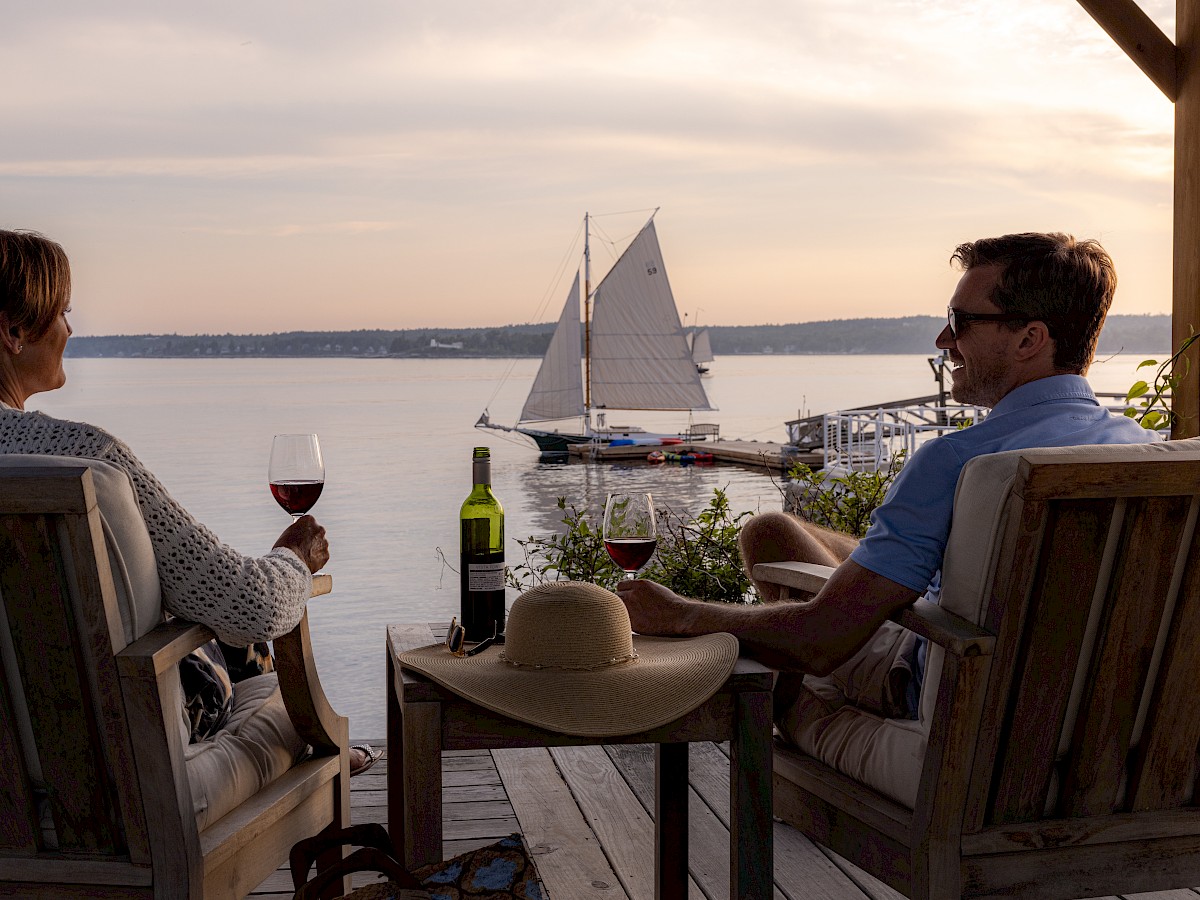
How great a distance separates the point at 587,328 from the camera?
29.8 m

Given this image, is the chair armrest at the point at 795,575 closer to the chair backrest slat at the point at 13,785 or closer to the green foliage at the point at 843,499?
the chair backrest slat at the point at 13,785

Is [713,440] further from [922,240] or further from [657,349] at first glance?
[922,240]

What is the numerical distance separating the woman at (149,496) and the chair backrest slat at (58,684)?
167 millimetres

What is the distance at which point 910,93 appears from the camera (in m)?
25.8

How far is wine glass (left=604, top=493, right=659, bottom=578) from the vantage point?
5.17 feet

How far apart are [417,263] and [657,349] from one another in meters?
9.72

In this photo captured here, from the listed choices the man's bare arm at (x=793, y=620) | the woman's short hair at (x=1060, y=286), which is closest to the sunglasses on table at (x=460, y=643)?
the man's bare arm at (x=793, y=620)

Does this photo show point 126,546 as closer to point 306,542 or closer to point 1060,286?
point 306,542

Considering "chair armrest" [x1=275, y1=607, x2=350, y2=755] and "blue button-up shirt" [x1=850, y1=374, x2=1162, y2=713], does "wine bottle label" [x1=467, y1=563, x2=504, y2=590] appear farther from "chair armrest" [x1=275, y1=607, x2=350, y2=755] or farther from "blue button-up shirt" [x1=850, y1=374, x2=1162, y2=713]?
"blue button-up shirt" [x1=850, y1=374, x2=1162, y2=713]

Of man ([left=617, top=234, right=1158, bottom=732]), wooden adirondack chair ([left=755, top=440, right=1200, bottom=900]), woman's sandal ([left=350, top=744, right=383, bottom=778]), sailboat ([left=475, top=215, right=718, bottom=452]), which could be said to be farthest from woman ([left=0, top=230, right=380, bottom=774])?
sailboat ([left=475, top=215, right=718, bottom=452])

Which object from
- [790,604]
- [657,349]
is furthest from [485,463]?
[657,349]

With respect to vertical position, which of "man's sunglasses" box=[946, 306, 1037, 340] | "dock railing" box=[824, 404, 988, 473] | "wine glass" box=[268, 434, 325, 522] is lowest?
"dock railing" box=[824, 404, 988, 473]

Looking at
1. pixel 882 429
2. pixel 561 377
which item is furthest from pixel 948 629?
pixel 561 377

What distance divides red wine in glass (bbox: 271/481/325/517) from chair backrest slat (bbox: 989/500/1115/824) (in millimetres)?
995
